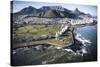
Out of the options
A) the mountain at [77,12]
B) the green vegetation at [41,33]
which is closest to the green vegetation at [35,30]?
the green vegetation at [41,33]

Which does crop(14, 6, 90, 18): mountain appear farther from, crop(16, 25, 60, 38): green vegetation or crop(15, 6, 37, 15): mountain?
crop(16, 25, 60, 38): green vegetation

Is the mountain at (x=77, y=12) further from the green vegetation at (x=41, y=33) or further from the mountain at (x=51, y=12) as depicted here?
the green vegetation at (x=41, y=33)

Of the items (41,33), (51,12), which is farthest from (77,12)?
(41,33)

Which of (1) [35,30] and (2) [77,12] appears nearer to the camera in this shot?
(1) [35,30]

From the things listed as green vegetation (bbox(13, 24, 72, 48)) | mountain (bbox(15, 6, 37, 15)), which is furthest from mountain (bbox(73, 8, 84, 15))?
mountain (bbox(15, 6, 37, 15))

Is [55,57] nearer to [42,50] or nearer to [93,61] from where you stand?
[42,50]

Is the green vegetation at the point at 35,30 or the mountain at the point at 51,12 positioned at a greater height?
the mountain at the point at 51,12

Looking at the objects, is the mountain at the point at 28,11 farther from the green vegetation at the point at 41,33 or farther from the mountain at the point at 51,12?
the green vegetation at the point at 41,33

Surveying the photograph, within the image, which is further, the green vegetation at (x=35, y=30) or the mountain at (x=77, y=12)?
the mountain at (x=77, y=12)

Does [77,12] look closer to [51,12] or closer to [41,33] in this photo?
[51,12]

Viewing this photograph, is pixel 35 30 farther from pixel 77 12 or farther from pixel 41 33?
pixel 77 12

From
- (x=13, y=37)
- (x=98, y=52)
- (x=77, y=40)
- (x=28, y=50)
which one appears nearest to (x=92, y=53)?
(x=98, y=52)

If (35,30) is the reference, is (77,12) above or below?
above
